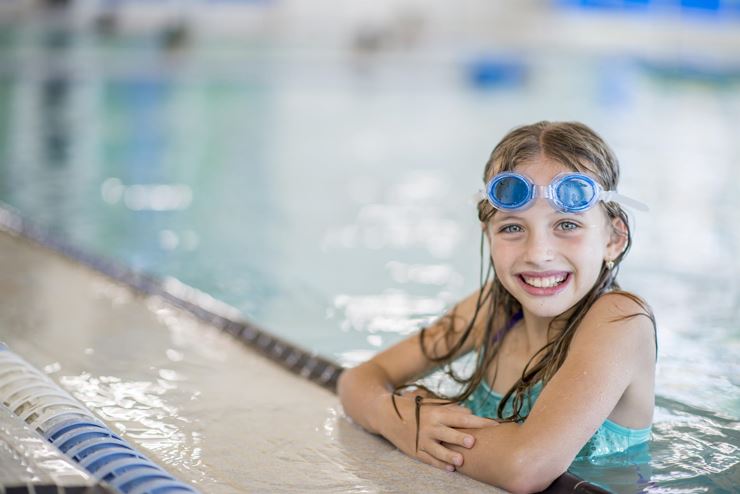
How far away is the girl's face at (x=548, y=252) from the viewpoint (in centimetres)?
214

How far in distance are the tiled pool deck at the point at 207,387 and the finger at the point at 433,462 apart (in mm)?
13

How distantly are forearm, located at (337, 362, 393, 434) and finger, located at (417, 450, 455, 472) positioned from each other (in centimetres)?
16

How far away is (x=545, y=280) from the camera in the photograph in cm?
215

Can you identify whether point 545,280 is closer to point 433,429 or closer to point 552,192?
point 552,192

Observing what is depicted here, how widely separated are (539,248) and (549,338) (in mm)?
270

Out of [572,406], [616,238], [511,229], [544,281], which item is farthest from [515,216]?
[572,406]

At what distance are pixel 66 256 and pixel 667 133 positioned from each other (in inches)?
256

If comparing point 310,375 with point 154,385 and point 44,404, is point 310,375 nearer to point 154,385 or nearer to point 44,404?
point 154,385

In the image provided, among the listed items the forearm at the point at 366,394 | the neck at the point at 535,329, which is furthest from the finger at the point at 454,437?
the neck at the point at 535,329

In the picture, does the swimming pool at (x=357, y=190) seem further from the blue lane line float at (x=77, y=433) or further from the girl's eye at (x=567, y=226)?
the girl's eye at (x=567, y=226)

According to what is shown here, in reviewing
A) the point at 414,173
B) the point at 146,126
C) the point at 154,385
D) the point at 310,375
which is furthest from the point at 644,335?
the point at 146,126

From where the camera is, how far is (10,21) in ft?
57.5

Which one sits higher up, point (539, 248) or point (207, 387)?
point (539, 248)

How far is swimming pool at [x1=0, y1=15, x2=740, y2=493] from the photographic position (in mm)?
3633
